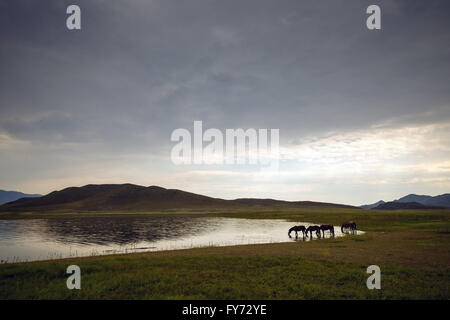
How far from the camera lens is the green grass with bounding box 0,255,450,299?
36.2 feet

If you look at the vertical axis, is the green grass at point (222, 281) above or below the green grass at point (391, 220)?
above

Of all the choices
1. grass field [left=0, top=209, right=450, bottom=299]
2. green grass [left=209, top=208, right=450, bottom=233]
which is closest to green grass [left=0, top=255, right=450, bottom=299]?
grass field [left=0, top=209, right=450, bottom=299]

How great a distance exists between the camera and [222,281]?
12.8 meters

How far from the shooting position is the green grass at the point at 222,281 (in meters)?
11.0

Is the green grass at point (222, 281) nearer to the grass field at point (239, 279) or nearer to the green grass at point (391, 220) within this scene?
the grass field at point (239, 279)

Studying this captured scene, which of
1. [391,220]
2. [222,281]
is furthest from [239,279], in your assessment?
[391,220]

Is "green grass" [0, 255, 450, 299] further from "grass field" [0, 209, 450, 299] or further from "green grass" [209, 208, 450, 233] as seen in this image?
"green grass" [209, 208, 450, 233]

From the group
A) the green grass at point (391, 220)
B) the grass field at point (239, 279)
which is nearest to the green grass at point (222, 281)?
the grass field at point (239, 279)

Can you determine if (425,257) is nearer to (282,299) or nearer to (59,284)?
(282,299)

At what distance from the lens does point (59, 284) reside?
12617 mm

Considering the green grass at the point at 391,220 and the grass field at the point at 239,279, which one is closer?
the grass field at the point at 239,279
